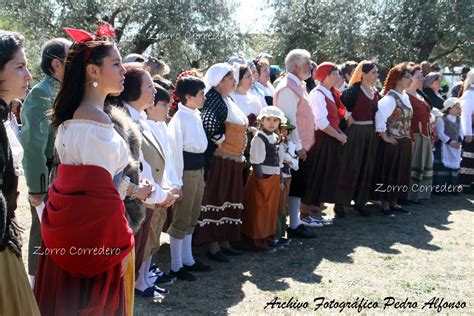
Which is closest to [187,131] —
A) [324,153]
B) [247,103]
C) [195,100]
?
[195,100]

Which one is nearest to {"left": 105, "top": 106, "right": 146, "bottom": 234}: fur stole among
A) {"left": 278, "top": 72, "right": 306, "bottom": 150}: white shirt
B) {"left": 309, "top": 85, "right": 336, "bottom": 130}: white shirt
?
{"left": 278, "top": 72, "right": 306, "bottom": 150}: white shirt

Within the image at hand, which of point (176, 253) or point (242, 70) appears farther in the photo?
point (242, 70)

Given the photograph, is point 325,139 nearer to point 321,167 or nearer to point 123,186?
point 321,167

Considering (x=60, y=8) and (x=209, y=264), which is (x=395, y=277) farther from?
(x=60, y=8)

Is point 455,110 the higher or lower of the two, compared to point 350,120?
higher

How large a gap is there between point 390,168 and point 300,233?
214 centimetres

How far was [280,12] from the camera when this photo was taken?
16.9m

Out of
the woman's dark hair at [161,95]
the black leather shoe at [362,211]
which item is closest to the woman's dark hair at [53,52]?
the woman's dark hair at [161,95]

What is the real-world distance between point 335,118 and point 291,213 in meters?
1.31

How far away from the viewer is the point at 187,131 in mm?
4582

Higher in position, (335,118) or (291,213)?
(335,118)

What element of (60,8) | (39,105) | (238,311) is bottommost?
(238,311)

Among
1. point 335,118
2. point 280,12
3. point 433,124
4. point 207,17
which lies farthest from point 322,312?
point 280,12

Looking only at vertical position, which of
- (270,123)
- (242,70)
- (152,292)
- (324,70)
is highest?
(324,70)
